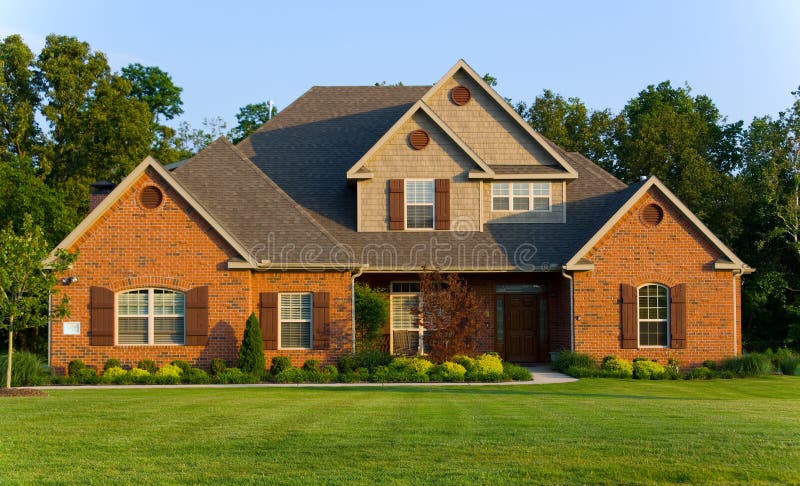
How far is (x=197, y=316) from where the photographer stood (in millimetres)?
22656

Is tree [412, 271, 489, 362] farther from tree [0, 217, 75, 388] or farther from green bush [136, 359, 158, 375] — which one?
tree [0, 217, 75, 388]

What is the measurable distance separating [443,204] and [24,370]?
1203cm

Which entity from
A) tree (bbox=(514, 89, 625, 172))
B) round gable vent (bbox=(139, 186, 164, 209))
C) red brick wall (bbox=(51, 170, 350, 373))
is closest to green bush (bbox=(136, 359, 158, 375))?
red brick wall (bbox=(51, 170, 350, 373))

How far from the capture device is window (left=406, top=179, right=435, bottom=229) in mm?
26078

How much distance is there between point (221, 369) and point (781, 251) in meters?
21.8

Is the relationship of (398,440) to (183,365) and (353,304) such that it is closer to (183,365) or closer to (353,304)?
(183,365)

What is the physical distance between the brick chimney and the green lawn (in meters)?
10.9

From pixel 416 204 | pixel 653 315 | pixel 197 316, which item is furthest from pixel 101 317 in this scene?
pixel 653 315

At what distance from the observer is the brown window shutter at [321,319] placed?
23.5 m

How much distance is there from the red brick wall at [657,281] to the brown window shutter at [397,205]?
5411 millimetres

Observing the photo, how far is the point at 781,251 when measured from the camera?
109ft

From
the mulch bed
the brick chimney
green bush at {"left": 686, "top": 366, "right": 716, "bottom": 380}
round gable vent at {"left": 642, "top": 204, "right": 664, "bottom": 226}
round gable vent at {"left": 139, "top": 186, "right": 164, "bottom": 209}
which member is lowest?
green bush at {"left": 686, "top": 366, "right": 716, "bottom": 380}

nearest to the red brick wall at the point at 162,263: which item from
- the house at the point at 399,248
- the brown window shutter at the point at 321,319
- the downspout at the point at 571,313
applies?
the house at the point at 399,248

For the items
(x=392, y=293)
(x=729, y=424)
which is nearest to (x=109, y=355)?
(x=392, y=293)
